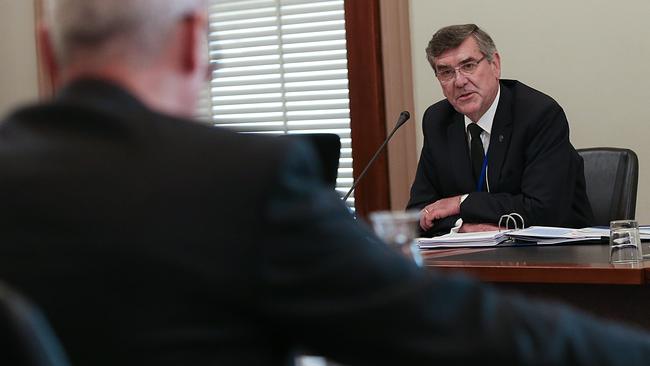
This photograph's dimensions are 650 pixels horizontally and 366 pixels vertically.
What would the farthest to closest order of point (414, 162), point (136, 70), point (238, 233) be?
point (414, 162)
point (136, 70)
point (238, 233)

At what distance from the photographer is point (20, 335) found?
871 millimetres

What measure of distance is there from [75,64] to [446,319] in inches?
17.7

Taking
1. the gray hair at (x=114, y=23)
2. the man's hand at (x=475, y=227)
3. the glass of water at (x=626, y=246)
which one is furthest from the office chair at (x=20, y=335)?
the man's hand at (x=475, y=227)

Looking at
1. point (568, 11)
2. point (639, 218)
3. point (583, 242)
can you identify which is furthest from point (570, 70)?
point (583, 242)

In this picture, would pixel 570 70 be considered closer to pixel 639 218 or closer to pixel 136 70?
pixel 639 218

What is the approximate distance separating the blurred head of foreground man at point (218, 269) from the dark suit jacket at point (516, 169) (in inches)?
116

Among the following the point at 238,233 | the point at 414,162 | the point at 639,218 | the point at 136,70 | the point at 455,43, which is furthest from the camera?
the point at 414,162

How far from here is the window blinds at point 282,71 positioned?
5.70 m

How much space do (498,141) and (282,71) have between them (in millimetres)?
1972

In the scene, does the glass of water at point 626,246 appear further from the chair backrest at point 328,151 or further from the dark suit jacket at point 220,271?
the dark suit jacket at point 220,271

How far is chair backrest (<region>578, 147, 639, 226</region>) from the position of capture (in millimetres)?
3979

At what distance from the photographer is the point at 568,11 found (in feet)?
16.2

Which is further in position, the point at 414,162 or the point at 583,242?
the point at 414,162

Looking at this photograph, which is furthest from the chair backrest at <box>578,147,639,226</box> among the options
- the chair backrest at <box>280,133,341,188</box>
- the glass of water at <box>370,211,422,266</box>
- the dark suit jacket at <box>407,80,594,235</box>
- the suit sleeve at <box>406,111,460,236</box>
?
the glass of water at <box>370,211,422,266</box>
